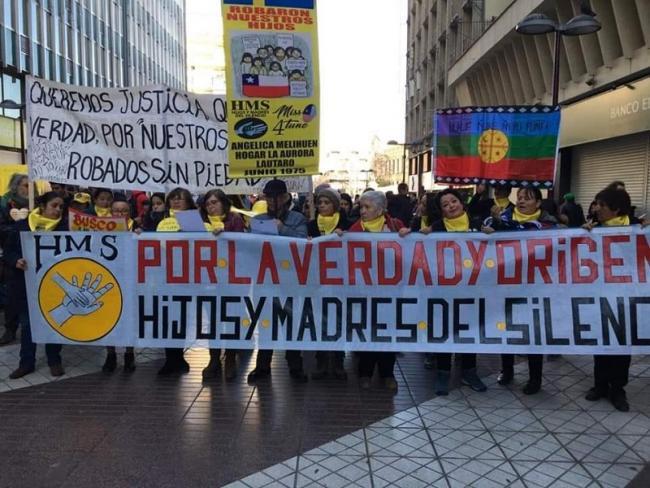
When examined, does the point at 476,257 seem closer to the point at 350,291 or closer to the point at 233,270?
the point at 350,291

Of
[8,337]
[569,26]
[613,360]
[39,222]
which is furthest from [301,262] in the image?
[569,26]

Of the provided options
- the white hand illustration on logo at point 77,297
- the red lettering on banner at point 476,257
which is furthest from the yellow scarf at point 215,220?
the red lettering on banner at point 476,257

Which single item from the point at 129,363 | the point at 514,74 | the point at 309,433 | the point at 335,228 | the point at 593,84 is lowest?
the point at 309,433

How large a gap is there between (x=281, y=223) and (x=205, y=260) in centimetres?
80

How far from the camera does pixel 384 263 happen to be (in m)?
4.88

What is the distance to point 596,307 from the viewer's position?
4672 mm

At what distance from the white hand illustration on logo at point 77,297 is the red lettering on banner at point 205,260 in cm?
79

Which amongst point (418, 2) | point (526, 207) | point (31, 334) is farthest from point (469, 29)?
point (31, 334)

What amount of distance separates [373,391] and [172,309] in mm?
1924

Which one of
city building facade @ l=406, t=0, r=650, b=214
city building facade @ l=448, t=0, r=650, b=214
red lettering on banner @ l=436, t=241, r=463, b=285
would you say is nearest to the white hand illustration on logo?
red lettering on banner @ l=436, t=241, r=463, b=285

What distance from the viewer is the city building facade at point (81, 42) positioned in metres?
24.7

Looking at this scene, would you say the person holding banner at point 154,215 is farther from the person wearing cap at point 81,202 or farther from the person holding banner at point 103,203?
the person wearing cap at point 81,202

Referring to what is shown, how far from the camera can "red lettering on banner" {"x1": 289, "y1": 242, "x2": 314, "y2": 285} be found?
16.2 ft

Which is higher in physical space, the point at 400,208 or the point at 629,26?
the point at 629,26
